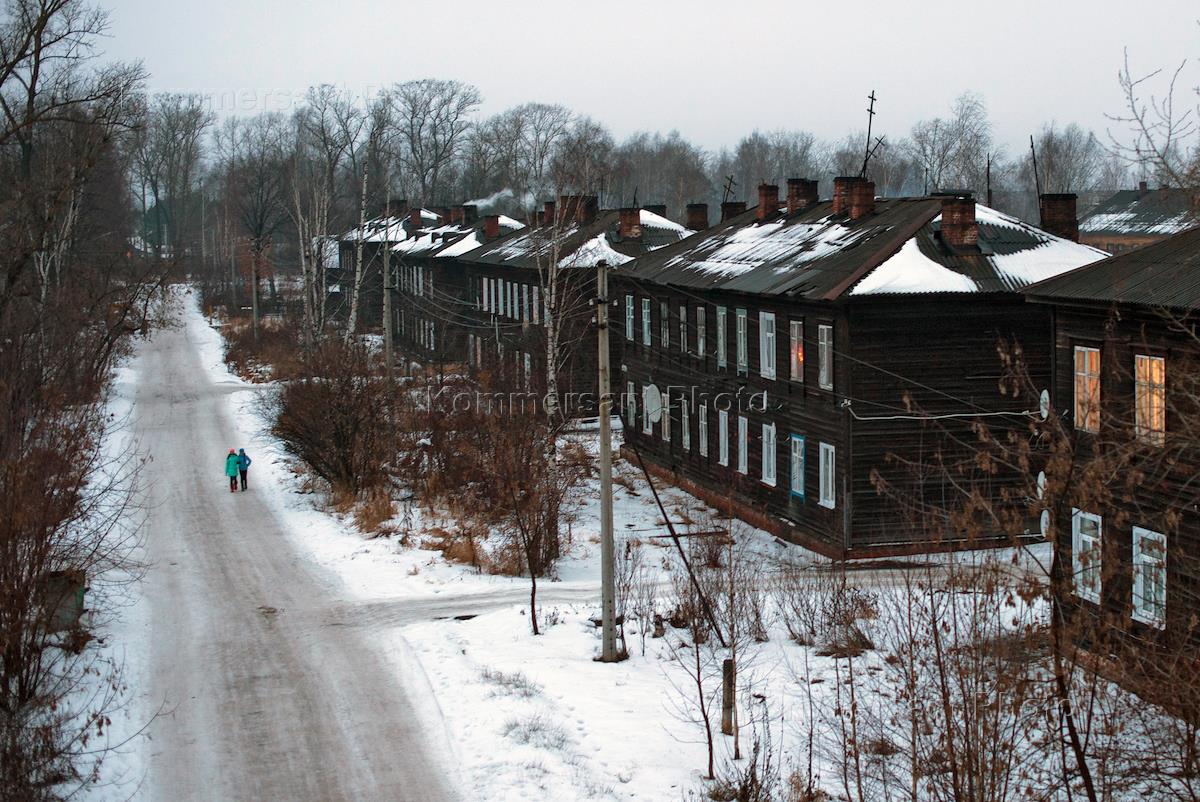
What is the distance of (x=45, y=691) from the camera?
51.6ft

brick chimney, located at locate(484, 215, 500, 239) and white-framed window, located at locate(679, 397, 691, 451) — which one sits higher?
brick chimney, located at locate(484, 215, 500, 239)

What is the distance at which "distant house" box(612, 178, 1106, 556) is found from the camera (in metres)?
26.9

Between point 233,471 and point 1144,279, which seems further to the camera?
point 233,471

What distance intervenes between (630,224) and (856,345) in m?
20.8

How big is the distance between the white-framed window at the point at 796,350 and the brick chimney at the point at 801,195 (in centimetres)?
804

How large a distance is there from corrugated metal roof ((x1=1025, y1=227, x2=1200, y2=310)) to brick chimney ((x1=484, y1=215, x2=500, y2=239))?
43.6 meters

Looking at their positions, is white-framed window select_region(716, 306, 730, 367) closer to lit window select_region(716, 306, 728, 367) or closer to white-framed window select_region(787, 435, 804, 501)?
lit window select_region(716, 306, 728, 367)

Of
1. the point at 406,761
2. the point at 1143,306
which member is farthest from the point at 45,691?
the point at 1143,306

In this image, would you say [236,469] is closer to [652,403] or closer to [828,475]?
[828,475]

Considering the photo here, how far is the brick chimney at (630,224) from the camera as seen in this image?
46375 mm

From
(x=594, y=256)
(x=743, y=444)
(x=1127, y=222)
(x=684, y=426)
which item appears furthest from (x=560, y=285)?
(x=1127, y=222)

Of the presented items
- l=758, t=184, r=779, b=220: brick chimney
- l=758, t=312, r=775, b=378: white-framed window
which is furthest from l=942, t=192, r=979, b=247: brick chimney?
l=758, t=184, r=779, b=220: brick chimney

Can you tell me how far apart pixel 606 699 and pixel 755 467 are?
54.0ft

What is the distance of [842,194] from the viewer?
108 ft
